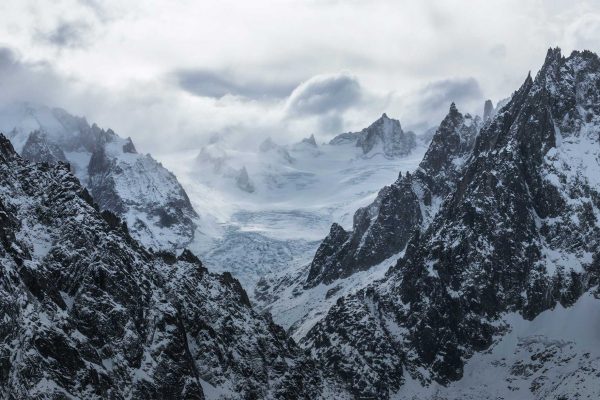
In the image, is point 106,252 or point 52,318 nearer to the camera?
point 52,318

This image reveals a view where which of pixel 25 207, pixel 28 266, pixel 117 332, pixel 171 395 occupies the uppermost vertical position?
pixel 25 207

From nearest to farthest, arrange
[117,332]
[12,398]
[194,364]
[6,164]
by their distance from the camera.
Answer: [12,398], [117,332], [6,164], [194,364]

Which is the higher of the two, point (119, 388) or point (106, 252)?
point (106, 252)

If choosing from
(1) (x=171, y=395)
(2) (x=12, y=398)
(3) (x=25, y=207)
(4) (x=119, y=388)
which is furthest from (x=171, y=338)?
(2) (x=12, y=398)

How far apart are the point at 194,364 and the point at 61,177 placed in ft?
150

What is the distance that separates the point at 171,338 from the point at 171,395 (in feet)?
41.2

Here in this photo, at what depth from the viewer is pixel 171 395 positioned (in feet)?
583

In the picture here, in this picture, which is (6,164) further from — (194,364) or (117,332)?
(194,364)

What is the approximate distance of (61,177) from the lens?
19325 centimetres

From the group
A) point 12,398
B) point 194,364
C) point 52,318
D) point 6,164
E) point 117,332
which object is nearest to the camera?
point 12,398

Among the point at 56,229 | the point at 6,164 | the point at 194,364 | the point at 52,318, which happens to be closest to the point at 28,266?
the point at 52,318

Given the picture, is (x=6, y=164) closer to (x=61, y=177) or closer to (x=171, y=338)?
(x=61, y=177)

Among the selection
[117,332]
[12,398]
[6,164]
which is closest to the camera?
[12,398]

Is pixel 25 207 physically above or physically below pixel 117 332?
above
